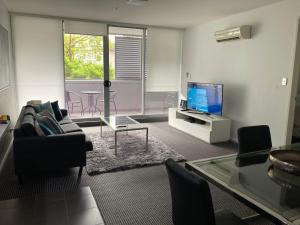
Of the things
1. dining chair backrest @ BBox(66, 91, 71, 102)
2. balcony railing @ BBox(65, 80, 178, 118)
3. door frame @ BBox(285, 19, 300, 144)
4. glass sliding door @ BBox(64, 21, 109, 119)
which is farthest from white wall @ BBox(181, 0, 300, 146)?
dining chair backrest @ BBox(66, 91, 71, 102)

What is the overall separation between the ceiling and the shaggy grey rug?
2407 millimetres

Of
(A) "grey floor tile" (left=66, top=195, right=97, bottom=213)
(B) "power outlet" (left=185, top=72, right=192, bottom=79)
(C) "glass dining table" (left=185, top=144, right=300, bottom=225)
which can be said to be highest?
(B) "power outlet" (left=185, top=72, right=192, bottom=79)

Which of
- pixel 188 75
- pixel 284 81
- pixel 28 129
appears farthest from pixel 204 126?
pixel 28 129

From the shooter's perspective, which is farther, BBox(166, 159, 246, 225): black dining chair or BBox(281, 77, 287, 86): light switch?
BBox(281, 77, 287, 86): light switch

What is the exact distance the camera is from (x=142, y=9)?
176 inches

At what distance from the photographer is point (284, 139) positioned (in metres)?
3.84

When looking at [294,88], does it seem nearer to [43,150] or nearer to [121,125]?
[121,125]

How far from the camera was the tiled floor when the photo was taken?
2.23 m

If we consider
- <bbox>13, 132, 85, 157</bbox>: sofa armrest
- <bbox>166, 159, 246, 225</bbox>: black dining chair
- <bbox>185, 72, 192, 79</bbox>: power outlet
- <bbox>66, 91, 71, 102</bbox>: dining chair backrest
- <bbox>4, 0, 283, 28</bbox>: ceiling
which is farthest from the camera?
<bbox>185, 72, 192, 79</bbox>: power outlet

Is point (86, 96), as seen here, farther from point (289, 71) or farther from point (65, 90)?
point (289, 71)

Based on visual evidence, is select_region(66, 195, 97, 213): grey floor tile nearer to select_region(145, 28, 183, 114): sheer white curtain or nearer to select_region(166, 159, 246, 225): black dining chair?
select_region(166, 159, 246, 225): black dining chair

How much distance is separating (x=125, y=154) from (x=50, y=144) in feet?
4.42

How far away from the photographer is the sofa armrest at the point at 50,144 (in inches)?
108

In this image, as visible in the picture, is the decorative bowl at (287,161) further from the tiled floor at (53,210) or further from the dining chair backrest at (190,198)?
the tiled floor at (53,210)
